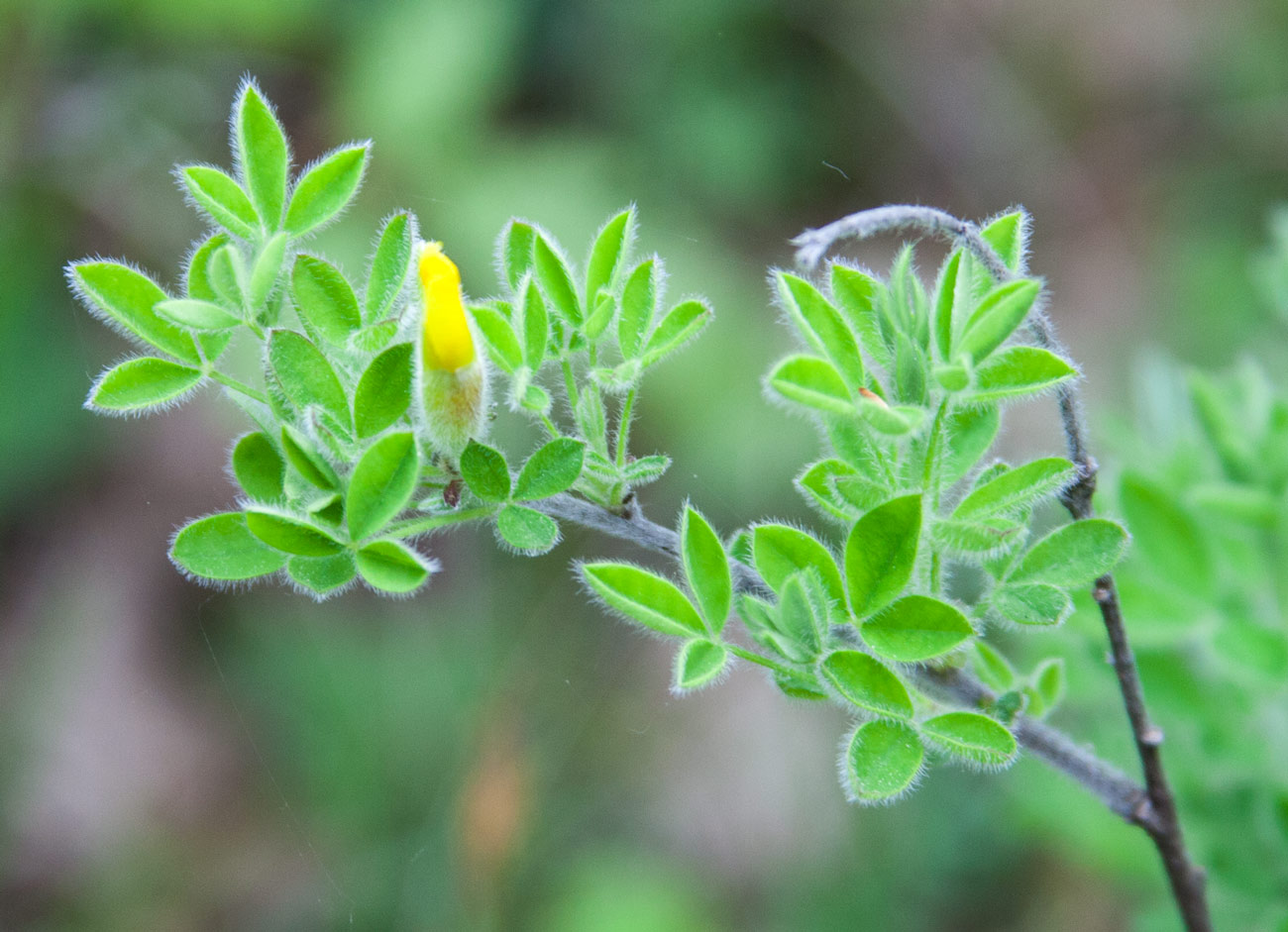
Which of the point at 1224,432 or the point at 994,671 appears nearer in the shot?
the point at 994,671

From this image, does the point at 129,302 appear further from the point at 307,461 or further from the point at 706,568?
the point at 706,568

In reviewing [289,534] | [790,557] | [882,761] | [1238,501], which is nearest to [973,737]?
[882,761]

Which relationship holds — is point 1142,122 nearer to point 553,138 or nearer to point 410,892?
point 553,138

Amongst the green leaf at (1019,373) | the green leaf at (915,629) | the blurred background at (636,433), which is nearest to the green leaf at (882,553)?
the green leaf at (915,629)

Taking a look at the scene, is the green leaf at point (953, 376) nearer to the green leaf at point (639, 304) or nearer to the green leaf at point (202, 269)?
the green leaf at point (639, 304)

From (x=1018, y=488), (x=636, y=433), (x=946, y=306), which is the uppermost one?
(x=636, y=433)
